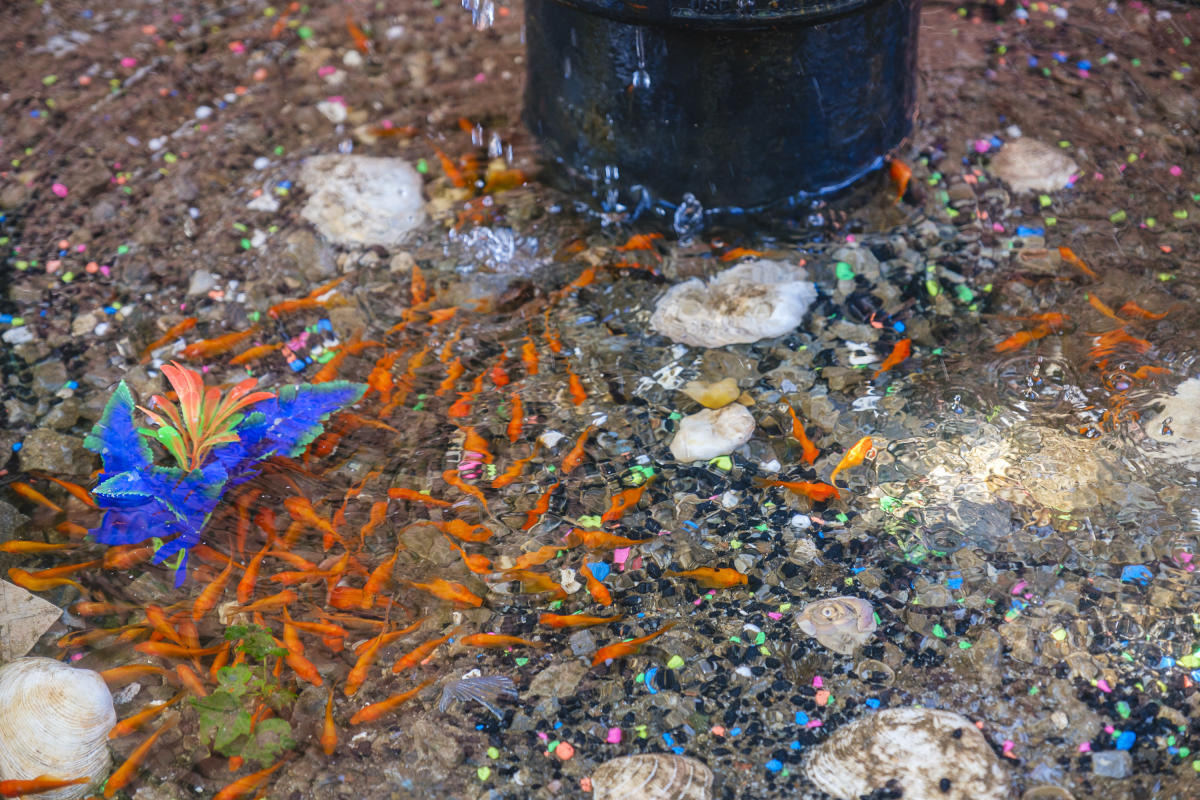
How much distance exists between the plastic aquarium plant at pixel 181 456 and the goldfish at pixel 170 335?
15.7 inches

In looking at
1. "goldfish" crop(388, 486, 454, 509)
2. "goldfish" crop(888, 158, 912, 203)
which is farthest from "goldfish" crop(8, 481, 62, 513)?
"goldfish" crop(888, 158, 912, 203)

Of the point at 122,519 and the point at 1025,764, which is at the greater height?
the point at 122,519

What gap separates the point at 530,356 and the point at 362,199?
843 mm

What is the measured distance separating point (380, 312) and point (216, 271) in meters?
0.52

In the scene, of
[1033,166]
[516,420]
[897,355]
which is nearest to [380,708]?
[516,420]

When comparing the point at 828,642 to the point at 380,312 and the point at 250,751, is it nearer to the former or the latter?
the point at 250,751

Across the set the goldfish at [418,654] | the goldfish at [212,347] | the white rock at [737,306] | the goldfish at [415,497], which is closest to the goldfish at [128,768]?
the goldfish at [418,654]

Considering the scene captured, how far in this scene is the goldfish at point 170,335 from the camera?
252 centimetres

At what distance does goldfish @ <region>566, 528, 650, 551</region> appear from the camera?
204 centimetres

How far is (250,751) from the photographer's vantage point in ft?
5.73

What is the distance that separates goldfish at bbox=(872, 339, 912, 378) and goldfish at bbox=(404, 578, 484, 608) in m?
1.10

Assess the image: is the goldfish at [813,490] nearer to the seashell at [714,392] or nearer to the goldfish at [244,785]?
the seashell at [714,392]

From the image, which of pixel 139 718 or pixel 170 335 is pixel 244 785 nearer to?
pixel 139 718

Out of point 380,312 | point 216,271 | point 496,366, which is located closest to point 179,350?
point 216,271
